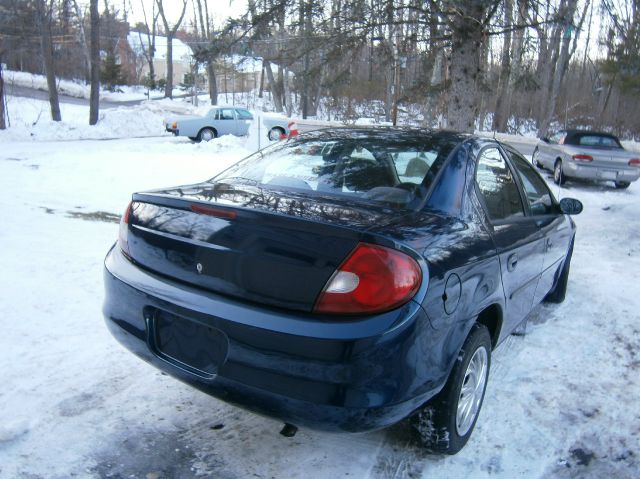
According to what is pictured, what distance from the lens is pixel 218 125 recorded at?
2142cm

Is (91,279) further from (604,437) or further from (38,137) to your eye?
(38,137)

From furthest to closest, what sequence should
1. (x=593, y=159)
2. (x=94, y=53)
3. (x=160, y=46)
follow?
(x=160, y=46) < (x=94, y=53) < (x=593, y=159)

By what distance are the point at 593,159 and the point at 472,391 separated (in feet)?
37.3

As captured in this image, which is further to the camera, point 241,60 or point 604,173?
point 604,173

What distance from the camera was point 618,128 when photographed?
Answer: 95.6 feet

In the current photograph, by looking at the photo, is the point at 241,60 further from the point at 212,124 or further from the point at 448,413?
the point at 212,124

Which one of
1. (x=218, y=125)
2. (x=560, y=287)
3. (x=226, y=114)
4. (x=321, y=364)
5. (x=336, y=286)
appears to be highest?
(x=226, y=114)

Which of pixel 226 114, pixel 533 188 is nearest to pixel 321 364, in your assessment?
pixel 533 188

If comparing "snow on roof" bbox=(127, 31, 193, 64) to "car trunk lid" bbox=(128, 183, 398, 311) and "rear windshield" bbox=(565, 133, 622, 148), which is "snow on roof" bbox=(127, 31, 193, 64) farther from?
"car trunk lid" bbox=(128, 183, 398, 311)

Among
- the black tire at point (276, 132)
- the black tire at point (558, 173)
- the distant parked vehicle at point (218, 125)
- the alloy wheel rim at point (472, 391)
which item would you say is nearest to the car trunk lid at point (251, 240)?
the alloy wheel rim at point (472, 391)

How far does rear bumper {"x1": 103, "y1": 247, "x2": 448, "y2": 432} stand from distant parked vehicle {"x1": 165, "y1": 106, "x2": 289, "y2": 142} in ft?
63.1

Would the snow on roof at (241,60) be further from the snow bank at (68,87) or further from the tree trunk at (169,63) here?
the snow bank at (68,87)

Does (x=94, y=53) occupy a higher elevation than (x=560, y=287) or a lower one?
higher

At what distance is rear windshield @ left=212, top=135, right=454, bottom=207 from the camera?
2.87 metres
